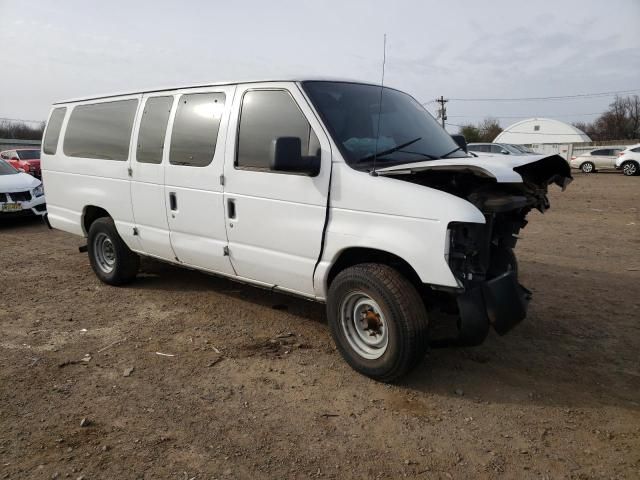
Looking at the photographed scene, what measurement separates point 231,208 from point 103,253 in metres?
2.67

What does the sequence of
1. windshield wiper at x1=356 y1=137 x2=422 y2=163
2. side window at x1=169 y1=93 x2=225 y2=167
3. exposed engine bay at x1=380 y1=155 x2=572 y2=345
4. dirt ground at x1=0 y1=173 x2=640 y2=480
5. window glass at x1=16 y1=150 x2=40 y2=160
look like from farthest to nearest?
window glass at x1=16 y1=150 x2=40 y2=160, side window at x1=169 y1=93 x2=225 y2=167, windshield wiper at x1=356 y1=137 x2=422 y2=163, exposed engine bay at x1=380 y1=155 x2=572 y2=345, dirt ground at x1=0 y1=173 x2=640 y2=480

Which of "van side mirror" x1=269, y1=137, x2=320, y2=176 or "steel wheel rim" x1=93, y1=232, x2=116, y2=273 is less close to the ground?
"van side mirror" x1=269, y1=137, x2=320, y2=176

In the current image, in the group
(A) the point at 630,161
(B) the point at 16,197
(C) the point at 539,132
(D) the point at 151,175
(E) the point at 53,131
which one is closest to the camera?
(D) the point at 151,175

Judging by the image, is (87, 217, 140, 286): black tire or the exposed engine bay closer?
the exposed engine bay

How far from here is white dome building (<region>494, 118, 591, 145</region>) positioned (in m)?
61.9

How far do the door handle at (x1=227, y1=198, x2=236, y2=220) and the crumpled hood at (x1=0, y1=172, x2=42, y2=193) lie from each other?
8.37 meters

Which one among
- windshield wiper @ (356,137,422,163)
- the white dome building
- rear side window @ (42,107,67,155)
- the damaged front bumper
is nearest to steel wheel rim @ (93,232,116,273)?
rear side window @ (42,107,67,155)

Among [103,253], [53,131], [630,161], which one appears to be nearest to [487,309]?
[103,253]

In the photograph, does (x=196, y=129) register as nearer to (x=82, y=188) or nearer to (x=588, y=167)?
(x=82, y=188)

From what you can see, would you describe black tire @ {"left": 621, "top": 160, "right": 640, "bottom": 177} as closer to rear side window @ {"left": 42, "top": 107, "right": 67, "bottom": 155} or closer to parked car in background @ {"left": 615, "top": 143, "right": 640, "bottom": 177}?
parked car in background @ {"left": 615, "top": 143, "right": 640, "bottom": 177}

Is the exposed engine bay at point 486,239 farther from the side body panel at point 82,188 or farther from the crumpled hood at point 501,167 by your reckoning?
the side body panel at point 82,188

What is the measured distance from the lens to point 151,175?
16.6ft

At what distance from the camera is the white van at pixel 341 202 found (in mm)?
3332

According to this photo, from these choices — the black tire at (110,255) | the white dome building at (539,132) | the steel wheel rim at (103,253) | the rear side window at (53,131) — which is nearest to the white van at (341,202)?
the black tire at (110,255)
